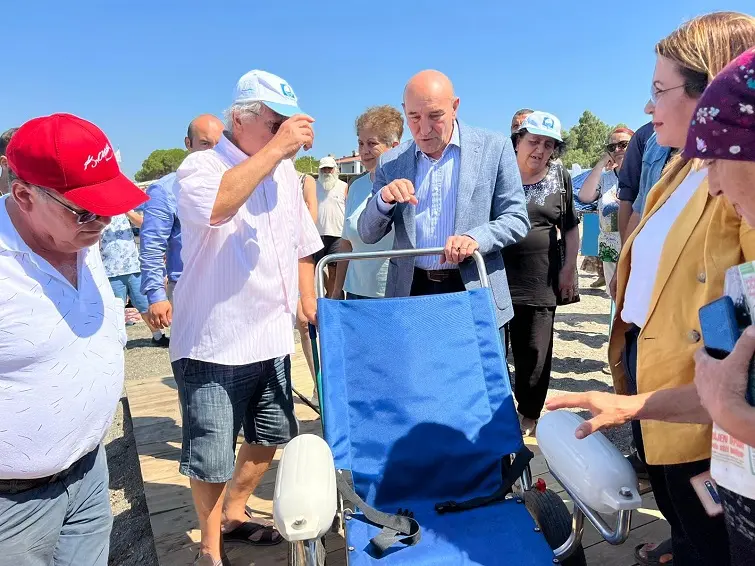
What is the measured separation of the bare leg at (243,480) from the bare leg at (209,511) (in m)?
0.26

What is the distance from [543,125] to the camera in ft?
9.75

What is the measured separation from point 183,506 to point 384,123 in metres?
2.30

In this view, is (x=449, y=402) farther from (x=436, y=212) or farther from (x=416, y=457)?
(x=436, y=212)

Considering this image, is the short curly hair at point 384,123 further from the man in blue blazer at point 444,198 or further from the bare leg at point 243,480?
the bare leg at point 243,480

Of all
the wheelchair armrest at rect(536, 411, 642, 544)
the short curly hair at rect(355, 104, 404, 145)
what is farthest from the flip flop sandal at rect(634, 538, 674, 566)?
the short curly hair at rect(355, 104, 404, 145)

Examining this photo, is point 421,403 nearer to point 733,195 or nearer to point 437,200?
point 437,200

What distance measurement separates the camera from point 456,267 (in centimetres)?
235

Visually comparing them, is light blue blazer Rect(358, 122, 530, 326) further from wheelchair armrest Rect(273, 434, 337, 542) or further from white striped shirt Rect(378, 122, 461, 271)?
wheelchair armrest Rect(273, 434, 337, 542)

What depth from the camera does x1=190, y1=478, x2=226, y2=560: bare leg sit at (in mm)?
1959

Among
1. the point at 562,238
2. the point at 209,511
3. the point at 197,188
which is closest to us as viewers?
the point at 197,188

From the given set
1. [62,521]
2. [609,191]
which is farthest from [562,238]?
[62,521]

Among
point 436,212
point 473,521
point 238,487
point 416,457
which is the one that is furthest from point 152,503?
point 436,212

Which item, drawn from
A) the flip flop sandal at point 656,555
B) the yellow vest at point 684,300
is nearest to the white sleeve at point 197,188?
the yellow vest at point 684,300

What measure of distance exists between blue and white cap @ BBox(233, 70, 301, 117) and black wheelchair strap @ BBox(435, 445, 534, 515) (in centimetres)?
139
